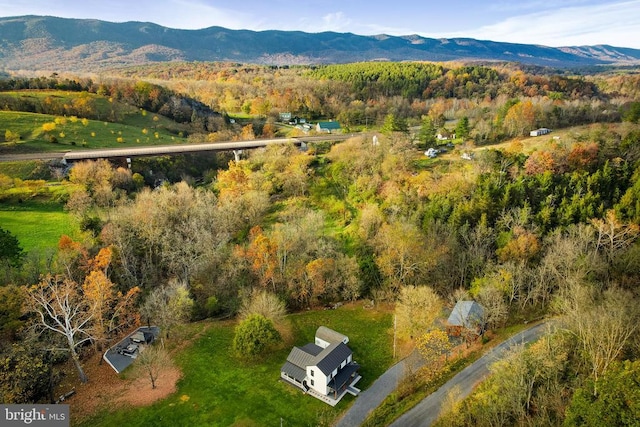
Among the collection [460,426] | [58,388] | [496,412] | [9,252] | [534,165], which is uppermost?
[534,165]

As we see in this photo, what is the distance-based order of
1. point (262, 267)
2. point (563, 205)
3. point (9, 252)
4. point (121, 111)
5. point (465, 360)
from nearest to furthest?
point (465, 360) → point (9, 252) → point (262, 267) → point (563, 205) → point (121, 111)

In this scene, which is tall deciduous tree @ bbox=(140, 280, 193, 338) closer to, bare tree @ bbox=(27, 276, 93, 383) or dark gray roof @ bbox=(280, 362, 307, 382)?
bare tree @ bbox=(27, 276, 93, 383)

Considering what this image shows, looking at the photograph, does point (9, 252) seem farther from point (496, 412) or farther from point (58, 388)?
point (496, 412)

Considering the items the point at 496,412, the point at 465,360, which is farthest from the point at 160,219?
the point at 496,412

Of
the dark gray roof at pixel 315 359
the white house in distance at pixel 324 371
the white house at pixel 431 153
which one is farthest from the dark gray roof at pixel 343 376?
the white house at pixel 431 153

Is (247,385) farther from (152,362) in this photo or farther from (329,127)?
(329,127)
